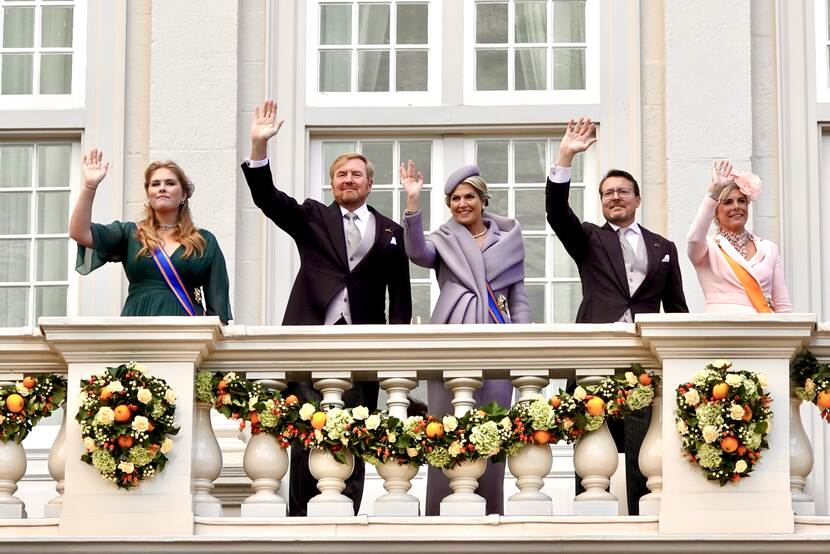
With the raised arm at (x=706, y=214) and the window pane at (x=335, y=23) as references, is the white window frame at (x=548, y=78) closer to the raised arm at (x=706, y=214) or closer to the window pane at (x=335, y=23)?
the window pane at (x=335, y=23)

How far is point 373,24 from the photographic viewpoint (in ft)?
50.6

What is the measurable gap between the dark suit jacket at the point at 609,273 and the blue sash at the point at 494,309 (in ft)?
1.29

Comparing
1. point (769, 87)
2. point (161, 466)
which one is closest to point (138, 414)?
point (161, 466)

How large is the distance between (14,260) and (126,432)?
14.9 feet

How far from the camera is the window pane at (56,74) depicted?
50.3 ft

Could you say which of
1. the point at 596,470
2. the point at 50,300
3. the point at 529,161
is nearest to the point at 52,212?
the point at 50,300

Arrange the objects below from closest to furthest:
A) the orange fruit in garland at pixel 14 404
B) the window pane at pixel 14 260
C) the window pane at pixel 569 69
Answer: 1. the orange fruit in garland at pixel 14 404
2. the window pane at pixel 14 260
3. the window pane at pixel 569 69

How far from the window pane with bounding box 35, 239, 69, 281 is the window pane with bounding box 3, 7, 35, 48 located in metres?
1.35

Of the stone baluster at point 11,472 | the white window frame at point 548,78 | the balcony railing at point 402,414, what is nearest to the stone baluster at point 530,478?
the balcony railing at point 402,414

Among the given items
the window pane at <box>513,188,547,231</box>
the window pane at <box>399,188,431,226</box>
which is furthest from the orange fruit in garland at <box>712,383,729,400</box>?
the window pane at <box>399,188,431,226</box>

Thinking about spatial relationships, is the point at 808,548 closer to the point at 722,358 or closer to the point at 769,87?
the point at 722,358

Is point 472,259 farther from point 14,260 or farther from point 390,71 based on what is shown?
point 14,260

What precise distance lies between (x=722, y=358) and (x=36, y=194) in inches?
233

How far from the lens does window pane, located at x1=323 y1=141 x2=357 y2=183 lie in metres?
15.2
